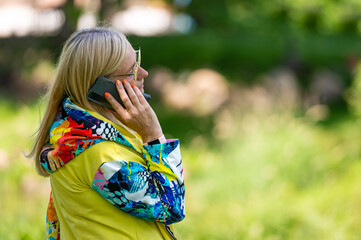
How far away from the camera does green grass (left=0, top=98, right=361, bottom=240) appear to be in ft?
16.0

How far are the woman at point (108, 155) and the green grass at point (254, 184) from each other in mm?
2388

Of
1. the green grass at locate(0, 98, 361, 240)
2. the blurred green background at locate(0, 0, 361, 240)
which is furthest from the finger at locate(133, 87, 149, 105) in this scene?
the green grass at locate(0, 98, 361, 240)

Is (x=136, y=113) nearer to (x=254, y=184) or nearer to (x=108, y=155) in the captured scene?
(x=108, y=155)

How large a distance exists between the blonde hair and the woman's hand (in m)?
0.09

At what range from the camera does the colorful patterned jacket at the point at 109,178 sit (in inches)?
69.6

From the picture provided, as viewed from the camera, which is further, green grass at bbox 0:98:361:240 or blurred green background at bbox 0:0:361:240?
blurred green background at bbox 0:0:361:240

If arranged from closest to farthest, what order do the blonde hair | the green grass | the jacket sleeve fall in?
the jacket sleeve < the blonde hair < the green grass

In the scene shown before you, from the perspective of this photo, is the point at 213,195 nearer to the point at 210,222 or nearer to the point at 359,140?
the point at 210,222

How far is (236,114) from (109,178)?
21.7 feet

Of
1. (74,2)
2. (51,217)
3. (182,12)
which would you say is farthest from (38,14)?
(51,217)

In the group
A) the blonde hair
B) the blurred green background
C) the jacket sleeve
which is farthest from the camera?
the blurred green background

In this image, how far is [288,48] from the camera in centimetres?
1436

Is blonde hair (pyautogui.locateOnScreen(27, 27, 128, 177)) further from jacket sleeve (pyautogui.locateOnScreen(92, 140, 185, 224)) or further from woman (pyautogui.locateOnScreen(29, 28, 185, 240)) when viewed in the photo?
jacket sleeve (pyautogui.locateOnScreen(92, 140, 185, 224))

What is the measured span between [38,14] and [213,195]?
309 inches
